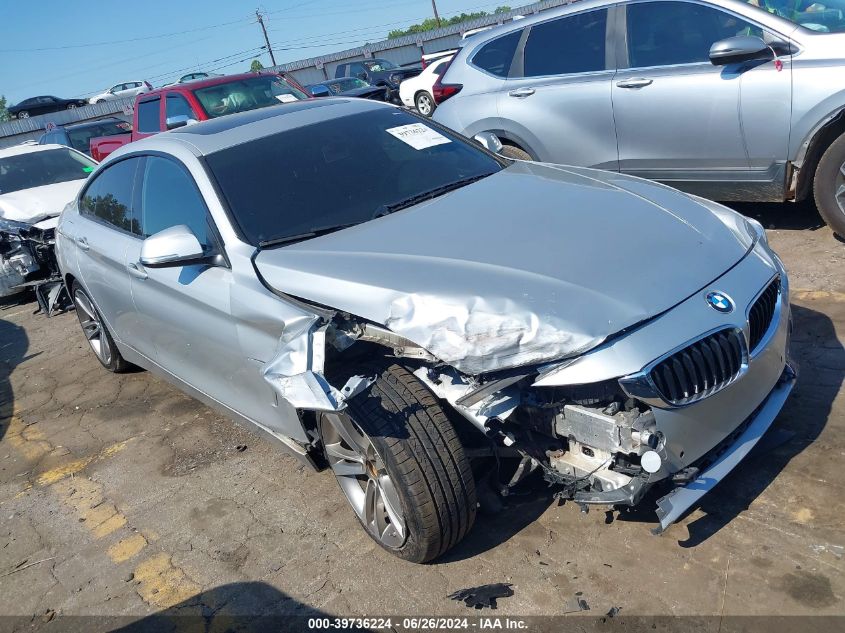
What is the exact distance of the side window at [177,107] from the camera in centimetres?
1004

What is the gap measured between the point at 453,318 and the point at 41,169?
29.9 ft

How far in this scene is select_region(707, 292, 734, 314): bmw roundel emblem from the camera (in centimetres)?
270

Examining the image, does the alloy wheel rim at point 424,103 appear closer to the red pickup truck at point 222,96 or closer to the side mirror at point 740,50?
the red pickup truck at point 222,96

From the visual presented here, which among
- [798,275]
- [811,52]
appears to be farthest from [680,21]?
[798,275]

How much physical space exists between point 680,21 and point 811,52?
1009mm

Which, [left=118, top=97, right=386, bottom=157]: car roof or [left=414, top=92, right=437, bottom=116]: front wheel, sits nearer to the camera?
[left=118, top=97, right=386, bottom=157]: car roof

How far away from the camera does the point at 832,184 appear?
5.04 metres

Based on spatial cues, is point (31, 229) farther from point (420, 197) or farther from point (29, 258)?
point (420, 197)

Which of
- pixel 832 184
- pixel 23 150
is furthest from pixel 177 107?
pixel 832 184

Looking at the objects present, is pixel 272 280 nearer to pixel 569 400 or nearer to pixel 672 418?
pixel 569 400

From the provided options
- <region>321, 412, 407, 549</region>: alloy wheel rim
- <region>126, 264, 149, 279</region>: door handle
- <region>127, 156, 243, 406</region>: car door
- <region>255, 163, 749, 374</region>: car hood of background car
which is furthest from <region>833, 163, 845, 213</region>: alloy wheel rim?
<region>126, 264, 149, 279</region>: door handle

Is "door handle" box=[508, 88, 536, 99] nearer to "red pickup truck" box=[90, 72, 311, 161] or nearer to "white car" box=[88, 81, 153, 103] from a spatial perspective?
"red pickup truck" box=[90, 72, 311, 161]

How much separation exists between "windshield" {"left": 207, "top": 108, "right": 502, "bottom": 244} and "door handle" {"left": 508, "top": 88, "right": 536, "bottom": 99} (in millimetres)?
2329

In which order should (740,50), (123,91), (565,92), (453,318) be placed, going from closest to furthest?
(453,318) < (740,50) < (565,92) < (123,91)
